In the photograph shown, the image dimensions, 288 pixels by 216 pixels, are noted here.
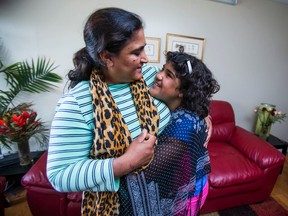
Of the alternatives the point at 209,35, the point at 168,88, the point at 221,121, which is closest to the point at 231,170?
the point at 221,121

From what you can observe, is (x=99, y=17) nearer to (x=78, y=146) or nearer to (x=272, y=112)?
(x=78, y=146)

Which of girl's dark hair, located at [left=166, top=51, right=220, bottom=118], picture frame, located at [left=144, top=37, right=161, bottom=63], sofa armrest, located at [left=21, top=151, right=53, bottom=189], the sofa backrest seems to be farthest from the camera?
the sofa backrest

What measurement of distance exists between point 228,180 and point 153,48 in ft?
5.26

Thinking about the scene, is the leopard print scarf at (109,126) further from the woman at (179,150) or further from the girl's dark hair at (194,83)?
the girl's dark hair at (194,83)

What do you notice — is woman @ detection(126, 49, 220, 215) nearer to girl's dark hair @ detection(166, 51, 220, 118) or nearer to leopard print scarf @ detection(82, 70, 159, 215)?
girl's dark hair @ detection(166, 51, 220, 118)

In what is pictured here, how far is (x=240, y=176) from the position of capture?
4.84 feet

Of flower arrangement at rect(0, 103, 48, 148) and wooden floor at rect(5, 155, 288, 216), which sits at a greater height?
flower arrangement at rect(0, 103, 48, 148)

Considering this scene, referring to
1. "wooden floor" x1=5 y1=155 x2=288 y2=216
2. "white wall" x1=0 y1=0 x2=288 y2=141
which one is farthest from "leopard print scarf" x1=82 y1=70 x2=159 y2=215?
"white wall" x1=0 y1=0 x2=288 y2=141

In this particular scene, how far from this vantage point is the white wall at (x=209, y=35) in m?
1.63

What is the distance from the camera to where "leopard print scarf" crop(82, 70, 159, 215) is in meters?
0.56

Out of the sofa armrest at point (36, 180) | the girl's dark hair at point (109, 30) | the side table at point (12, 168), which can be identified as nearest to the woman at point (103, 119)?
the girl's dark hair at point (109, 30)

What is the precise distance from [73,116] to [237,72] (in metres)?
2.50

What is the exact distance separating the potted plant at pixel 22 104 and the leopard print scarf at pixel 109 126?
1.11 m

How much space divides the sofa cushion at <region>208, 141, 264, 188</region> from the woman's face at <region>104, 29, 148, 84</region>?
1253 millimetres
